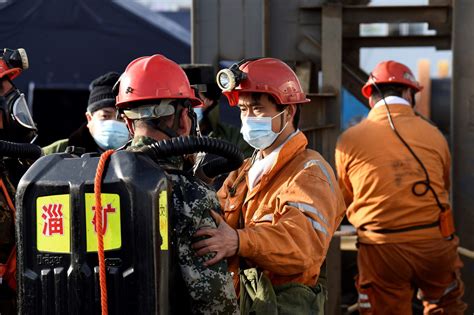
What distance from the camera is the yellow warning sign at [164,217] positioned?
2861 mm

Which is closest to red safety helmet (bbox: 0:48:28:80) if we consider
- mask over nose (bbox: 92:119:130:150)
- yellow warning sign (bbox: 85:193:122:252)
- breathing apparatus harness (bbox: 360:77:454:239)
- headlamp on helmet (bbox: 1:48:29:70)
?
headlamp on helmet (bbox: 1:48:29:70)

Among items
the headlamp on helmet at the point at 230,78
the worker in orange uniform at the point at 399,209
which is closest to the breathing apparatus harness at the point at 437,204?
the worker in orange uniform at the point at 399,209

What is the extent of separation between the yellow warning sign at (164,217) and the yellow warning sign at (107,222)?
14 centimetres

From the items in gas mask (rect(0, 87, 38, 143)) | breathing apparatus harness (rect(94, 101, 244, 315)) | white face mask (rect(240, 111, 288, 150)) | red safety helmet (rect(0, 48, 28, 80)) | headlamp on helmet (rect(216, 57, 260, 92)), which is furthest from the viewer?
red safety helmet (rect(0, 48, 28, 80))

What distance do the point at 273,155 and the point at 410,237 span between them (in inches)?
95.8

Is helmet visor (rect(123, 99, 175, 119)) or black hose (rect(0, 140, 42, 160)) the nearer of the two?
helmet visor (rect(123, 99, 175, 119))

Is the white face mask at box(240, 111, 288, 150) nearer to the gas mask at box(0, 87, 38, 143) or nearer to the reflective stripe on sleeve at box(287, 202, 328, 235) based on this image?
the reflective stripe on sleeve at box(287, 202, 328, 235)

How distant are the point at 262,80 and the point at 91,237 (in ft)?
4.50

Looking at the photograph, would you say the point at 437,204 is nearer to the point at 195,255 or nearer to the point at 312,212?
the point at 312,212

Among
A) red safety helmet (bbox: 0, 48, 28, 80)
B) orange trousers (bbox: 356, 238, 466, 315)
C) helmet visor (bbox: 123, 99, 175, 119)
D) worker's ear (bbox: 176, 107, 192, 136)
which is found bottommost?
orange trousers (bbox: 356, 238, 466, 315)

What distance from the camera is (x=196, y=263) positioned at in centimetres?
307

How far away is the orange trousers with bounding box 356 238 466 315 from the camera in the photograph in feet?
20.0

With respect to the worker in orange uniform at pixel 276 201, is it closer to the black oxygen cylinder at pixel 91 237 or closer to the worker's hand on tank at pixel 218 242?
the worker's hand on tank at pixel 218 242

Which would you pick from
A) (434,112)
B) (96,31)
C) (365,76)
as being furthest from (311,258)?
(434,112)
